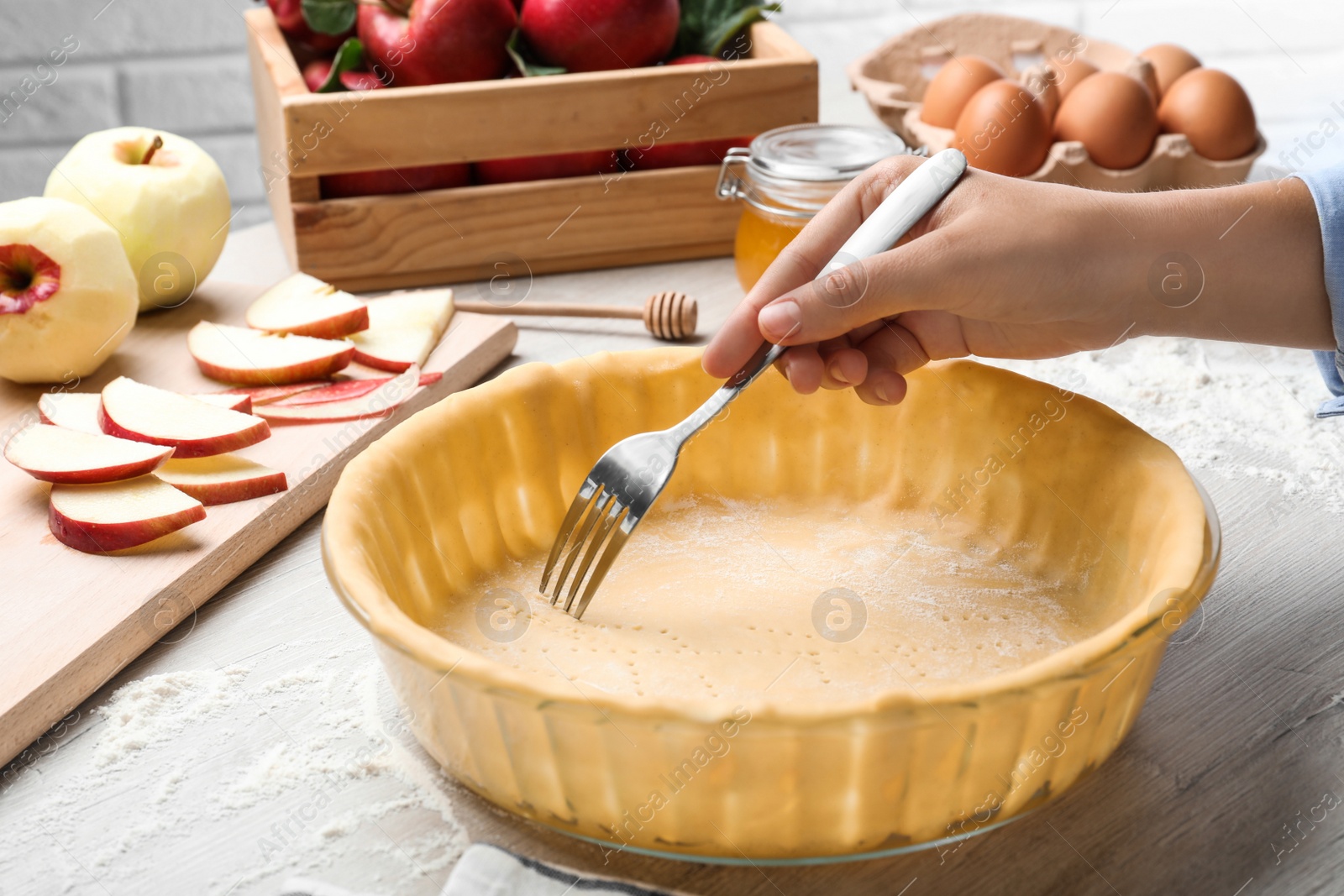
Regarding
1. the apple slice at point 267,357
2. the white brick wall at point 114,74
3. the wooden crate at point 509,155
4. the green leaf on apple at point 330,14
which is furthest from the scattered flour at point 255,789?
the white brick wall at point 114,74

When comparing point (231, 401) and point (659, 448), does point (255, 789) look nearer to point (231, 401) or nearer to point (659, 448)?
point (659, 448)

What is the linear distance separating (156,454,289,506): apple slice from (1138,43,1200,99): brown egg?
1.07 metres

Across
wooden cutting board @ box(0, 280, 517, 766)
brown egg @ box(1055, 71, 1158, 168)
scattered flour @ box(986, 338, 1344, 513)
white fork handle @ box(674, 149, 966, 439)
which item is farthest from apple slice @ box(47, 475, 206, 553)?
brown egg @ box(1055, 71, 1158, 168)

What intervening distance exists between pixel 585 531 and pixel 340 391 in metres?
0.37

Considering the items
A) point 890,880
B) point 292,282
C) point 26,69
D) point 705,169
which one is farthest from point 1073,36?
point 26,69

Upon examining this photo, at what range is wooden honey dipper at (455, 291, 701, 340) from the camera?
3.45 feet

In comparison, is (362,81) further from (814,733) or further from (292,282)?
(814,733)

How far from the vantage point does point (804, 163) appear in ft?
3.25

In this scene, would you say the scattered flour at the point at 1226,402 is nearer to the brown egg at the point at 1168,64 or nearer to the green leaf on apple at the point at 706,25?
the brown egg at the point at 1168,64

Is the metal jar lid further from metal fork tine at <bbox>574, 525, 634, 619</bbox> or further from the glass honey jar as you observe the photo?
metal fork tine at <bbox>574, 525, 634, 619</bbox>

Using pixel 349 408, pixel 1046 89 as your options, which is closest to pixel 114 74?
pixel 349 408

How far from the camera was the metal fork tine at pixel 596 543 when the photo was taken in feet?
2.19

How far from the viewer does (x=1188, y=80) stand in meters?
1.20

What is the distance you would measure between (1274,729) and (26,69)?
79.2 inches
